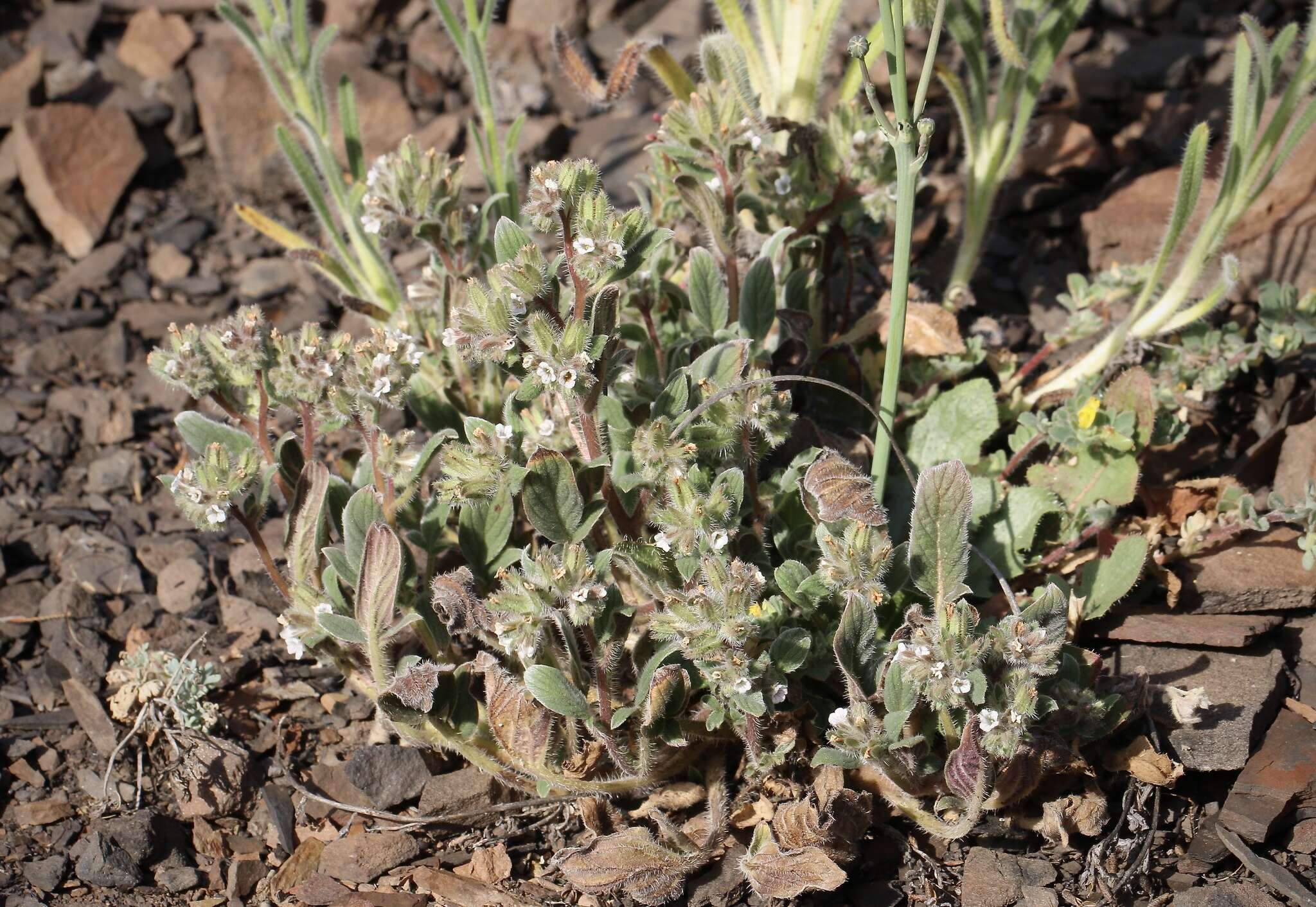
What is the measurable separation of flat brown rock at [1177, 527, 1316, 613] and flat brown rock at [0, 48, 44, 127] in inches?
207

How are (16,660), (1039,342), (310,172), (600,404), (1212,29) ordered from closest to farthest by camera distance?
(600,404) < (16,660) < (310,172) < (1039,342) < (1212,29)

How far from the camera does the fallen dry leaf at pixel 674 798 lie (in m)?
3.00

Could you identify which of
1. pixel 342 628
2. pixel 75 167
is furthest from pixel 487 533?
pixel 75 167

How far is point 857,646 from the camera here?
2719 millimetres

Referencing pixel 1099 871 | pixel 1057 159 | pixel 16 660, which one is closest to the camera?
pixel 1099 871

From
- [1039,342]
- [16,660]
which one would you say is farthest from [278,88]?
[1039,342]

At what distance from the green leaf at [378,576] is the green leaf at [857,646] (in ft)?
3.50

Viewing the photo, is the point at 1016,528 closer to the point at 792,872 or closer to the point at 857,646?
the point at 857,646

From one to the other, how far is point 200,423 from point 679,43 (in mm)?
3467

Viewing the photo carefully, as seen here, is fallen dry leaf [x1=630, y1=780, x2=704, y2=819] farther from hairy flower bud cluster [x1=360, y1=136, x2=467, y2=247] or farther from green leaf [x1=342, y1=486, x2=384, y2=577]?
hairy flower bud cluster [x1=360, y1=136, x2=467, y2=247]

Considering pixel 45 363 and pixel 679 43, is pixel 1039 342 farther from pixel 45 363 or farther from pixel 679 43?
pixel 45 363

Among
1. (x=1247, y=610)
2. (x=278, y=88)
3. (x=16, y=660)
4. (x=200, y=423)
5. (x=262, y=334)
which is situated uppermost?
(x=278, y=88)

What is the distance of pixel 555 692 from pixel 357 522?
681 mm

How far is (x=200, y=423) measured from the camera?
314cm
